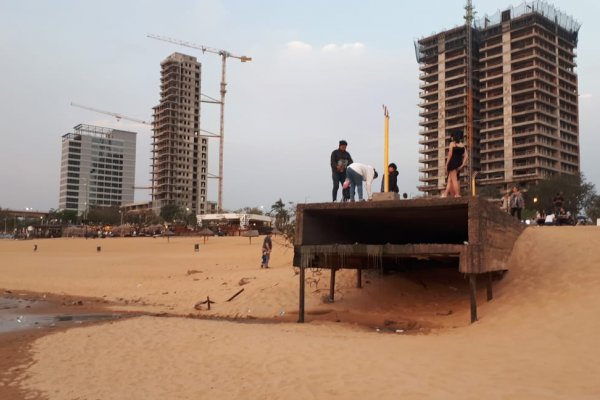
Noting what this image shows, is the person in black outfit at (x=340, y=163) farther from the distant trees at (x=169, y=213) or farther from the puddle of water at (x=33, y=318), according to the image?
the distant trees at (x=169, y=213)

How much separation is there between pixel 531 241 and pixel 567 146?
103 metres

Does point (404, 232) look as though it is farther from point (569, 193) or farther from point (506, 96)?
point (506, 96)

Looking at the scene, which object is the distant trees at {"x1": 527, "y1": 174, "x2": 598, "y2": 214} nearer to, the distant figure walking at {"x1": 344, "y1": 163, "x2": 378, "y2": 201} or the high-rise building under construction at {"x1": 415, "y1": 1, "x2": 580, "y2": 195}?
the high-rise building under construction at {"x1": 415, "y1": 1, "x2": 580, "y2": 195}

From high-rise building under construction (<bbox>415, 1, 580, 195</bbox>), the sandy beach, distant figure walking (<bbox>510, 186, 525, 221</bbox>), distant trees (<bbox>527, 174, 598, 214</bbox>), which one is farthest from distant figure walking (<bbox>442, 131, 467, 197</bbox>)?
high-rise building under construction (<bbox>415, 1, 580, 195</bbox>)

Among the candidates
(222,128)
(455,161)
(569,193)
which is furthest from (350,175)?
(222,128)

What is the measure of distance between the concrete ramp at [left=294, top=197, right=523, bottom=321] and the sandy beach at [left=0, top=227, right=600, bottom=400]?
0.88m

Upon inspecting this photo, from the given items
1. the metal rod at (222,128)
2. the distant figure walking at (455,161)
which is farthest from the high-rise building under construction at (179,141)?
the distant figure walking at (455,161)

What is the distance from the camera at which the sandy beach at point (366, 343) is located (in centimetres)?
627

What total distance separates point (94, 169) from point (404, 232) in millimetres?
168859

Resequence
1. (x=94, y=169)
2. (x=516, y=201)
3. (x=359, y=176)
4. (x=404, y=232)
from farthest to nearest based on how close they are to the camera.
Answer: (x=94, y=169) < (x=516, y=201) < (x=404, y=232) < (x=359, y=176)

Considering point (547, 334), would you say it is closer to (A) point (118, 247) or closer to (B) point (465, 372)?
(B) point (465, 372)

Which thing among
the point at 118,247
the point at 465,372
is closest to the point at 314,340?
the point at 465,372

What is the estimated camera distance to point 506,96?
9931cm

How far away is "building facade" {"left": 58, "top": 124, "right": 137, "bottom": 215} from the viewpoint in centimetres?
17138
